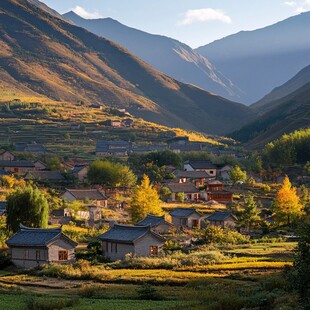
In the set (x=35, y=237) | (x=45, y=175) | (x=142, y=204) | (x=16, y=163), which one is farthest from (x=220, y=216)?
(x=16, y=163)

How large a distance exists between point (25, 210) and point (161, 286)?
21890 millimetres

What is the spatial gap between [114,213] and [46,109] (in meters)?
109

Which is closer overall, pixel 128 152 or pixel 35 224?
pixel 35 224

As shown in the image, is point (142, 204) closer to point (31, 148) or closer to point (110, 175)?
point (110, 175)

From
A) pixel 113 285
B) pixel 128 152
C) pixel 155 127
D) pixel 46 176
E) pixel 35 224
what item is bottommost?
pixel 113 285

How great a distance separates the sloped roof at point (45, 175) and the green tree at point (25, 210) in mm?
38493

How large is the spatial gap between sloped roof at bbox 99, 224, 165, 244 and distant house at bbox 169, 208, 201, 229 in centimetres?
1918

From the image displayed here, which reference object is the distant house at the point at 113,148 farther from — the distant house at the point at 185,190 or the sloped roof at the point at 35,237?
the sloped roof at the point at 35,237

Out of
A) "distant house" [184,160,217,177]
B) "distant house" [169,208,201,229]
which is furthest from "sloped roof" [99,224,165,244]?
"distant house" [184,160,217,177]

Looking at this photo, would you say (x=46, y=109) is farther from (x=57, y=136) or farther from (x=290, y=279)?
(x=290, y=279)

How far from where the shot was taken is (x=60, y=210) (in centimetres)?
7125

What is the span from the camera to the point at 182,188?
3575 inches

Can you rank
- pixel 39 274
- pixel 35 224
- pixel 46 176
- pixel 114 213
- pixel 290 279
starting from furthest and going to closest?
pixel 46 176, pixel 114 213, pixel 35 224, pixel 39 274, pixel 290 279

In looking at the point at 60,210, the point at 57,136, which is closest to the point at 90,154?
the point at 57,136
